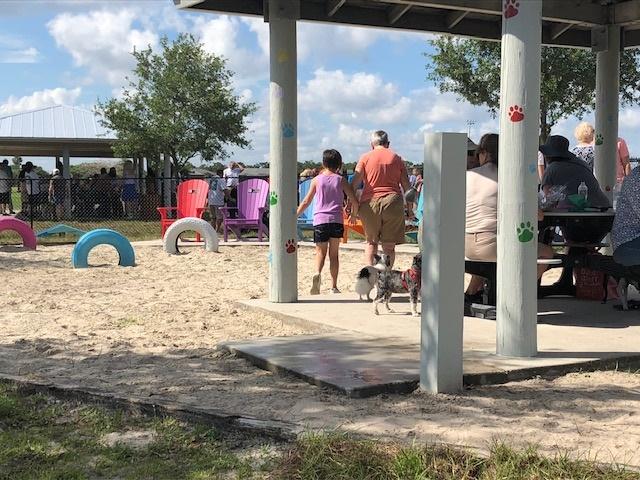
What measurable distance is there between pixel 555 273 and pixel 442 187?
6176mm

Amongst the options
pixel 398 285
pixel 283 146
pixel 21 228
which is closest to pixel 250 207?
pixel 21 228

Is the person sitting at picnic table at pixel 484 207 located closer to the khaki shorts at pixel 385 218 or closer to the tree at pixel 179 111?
the khaki shorts at pixel 385 218

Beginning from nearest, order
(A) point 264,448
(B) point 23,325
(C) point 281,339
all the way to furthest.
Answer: (A) point 264,448 → (C) point 281,339 → (B) point 23,325

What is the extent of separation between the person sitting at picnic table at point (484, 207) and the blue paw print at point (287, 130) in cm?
183

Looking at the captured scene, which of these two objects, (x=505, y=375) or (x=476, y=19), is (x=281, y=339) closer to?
(x=505, y=375)

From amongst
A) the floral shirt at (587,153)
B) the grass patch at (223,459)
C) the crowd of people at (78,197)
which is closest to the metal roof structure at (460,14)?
the floral shirt at (587,153)

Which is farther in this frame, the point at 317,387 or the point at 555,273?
the point at 555,273

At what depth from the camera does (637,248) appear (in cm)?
609

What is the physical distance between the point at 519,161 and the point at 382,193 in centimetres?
305

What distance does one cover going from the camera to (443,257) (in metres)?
4.43

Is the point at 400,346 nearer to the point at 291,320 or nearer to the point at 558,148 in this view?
the point at 291,320

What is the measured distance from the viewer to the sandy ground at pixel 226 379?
151 inches

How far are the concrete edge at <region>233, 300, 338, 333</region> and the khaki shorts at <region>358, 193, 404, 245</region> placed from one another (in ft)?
4.95

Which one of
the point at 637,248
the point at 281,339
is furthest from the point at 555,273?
the point at 281,339
